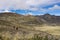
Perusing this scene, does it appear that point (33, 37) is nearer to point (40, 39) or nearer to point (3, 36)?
point (40, 39)

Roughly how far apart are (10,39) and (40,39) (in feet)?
10.1

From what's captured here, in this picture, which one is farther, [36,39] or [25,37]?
[25,37]

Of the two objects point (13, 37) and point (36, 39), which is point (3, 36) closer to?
point (13, 37)

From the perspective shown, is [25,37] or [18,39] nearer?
[18,39]

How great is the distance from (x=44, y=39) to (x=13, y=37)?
3.25m

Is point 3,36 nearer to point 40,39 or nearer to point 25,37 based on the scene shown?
point 25,37

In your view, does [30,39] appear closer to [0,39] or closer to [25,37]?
[25,37]

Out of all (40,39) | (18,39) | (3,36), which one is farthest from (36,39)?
(3,36)

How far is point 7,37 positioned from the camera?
19906 millimetres

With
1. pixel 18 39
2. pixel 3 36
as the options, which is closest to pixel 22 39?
pixel 18 39

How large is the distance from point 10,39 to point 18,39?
922 millimetres

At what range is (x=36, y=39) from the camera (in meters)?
19.5

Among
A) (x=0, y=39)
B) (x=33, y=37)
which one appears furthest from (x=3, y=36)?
(x=33, y=37)

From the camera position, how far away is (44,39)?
1988 cm
